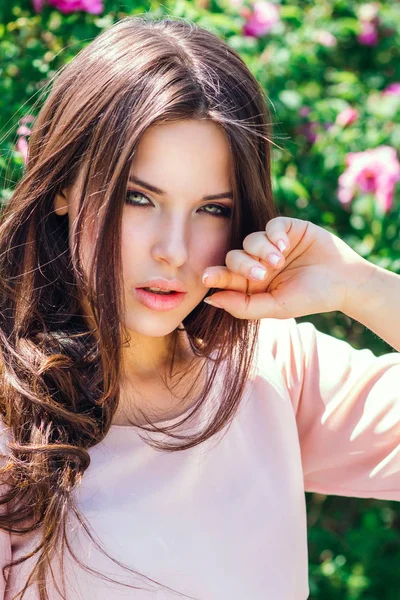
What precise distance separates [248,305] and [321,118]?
1128mm

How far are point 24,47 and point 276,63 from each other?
0.74 meters

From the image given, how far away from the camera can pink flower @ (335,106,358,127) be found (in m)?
2.79

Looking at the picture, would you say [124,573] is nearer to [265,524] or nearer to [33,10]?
[265,524]

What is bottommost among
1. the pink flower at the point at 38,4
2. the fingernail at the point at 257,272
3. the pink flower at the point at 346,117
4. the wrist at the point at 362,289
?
the pink flower at the point at 346,117

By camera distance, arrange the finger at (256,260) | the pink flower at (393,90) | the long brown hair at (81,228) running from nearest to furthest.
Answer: the long brown hair at (81,228) < the finger at (256,260) < the pink flower at (393,90)

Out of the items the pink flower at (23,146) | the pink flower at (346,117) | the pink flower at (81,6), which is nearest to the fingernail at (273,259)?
the pink flower at (23,146)

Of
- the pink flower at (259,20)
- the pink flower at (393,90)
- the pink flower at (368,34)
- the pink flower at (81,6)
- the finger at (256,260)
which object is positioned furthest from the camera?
the pink flower at (368,34)

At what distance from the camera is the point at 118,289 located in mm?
1663

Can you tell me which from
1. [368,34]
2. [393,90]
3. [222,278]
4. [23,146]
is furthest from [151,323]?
[368,34]

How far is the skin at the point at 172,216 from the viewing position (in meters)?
1.62

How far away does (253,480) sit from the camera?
187 cm

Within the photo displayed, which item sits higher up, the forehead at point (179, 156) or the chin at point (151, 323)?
the forehead at point (179, 156)

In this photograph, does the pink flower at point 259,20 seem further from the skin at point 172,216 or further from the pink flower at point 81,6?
the skin at point 172,216

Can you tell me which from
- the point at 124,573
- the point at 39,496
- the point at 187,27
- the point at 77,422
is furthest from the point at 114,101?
the point at 124,573
